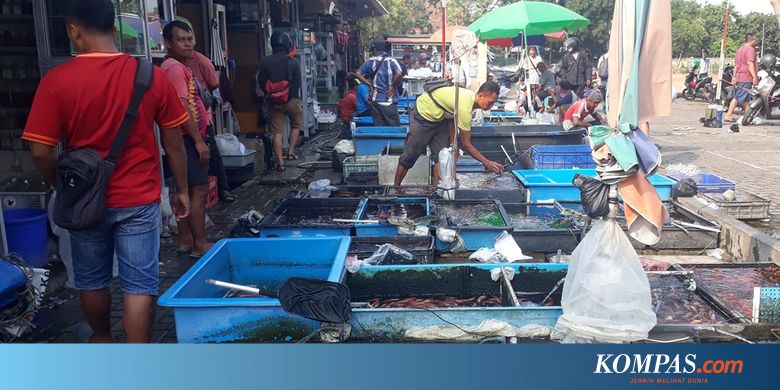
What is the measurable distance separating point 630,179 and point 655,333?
85 cm

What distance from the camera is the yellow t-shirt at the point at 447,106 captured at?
680 centimetres

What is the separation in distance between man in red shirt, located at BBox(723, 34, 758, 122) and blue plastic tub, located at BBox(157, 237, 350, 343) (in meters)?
14.6

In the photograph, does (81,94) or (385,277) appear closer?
(81,94)

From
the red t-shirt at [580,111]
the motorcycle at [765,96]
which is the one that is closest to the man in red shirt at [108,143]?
the red t-shirt at [580,111]

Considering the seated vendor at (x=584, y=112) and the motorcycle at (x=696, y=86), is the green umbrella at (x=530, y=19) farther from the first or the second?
the motorcycle at (x=696, y=86)

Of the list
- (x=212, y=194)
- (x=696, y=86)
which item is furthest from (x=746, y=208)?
(x=696, y=86)

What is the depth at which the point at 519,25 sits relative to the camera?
10.9m

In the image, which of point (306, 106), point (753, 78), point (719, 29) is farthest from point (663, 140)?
point (719, 29)

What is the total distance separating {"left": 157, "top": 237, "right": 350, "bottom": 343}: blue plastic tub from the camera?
3.42 meters

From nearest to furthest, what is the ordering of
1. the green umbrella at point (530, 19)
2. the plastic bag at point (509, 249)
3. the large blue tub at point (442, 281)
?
the large blue tub at point (442, 281), the plastic bag at point (509, 249), the green umbrella at point (530, 19)

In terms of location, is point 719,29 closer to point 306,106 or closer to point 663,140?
point 663,140

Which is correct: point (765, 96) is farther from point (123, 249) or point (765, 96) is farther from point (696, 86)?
point (123, 249)

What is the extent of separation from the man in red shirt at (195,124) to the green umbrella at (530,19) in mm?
6825

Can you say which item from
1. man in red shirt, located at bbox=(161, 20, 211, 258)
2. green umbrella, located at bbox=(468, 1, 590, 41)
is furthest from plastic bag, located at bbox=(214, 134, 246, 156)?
green umbrella, located at bbox=(468, 1, 590, 41)
